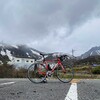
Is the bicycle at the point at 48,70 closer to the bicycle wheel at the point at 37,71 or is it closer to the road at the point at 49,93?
the bicycle wheel at the point at 37,71

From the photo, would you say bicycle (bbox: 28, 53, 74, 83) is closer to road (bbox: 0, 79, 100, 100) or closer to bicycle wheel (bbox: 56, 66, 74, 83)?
bicycle wheel (bbox: 56, 66, 74, 83)

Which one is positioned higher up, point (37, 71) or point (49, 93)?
point (37, 71)

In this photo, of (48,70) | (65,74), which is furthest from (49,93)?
(65,74)

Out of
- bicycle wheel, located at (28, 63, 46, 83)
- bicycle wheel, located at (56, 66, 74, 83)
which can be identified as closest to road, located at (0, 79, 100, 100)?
bicycle wheel, located at (28, 63, 46, 83)

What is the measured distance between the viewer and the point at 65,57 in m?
8.67

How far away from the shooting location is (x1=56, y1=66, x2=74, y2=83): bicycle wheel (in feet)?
28.0

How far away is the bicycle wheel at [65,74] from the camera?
8.54 m

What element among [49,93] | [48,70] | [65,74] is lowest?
[49,93]

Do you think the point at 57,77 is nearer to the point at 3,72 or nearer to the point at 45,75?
the point at 45,75

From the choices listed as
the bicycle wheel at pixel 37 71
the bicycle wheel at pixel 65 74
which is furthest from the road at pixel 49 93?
the bicycle wheel at pixel 65 74

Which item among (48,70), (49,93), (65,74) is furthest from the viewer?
(65,74)

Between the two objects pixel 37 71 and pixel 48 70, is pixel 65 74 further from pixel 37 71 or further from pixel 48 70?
pixel 37 71

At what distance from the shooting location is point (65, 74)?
880 cm

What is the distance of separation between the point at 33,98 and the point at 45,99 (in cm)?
22
